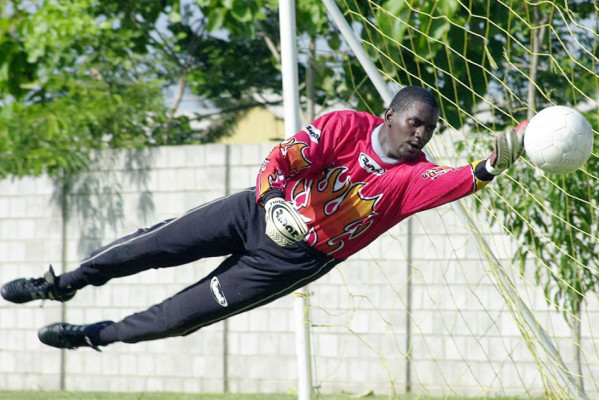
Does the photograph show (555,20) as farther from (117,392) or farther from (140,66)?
(140,66)

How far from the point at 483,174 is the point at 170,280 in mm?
5376

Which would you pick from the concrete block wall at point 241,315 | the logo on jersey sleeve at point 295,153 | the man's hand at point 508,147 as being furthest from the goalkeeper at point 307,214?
the concrete block wall at point 241,315

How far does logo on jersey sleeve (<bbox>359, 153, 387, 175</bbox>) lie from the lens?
497 cm

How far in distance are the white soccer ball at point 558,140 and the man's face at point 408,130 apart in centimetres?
55

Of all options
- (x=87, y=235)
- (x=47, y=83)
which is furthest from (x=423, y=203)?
(x=47, y=83)

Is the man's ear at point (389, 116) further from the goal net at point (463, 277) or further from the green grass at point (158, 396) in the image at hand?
the green grass at point (158, 396)

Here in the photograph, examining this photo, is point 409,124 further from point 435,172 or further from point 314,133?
point 314,133

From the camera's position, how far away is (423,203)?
4.93 m

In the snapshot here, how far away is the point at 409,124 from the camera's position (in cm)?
485

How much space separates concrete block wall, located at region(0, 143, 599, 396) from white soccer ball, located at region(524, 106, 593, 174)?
139 inches

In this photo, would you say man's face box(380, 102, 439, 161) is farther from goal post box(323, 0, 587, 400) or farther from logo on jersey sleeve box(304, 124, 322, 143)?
goal post box(323, 0, 587, 400)

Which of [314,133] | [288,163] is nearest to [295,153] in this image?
[288,163]

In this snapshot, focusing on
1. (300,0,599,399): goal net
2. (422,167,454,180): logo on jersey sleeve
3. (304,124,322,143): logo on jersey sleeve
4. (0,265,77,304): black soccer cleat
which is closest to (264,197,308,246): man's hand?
(304,124,322,143): logo on jersey sleeve

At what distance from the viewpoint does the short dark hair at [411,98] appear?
16.0 ft
